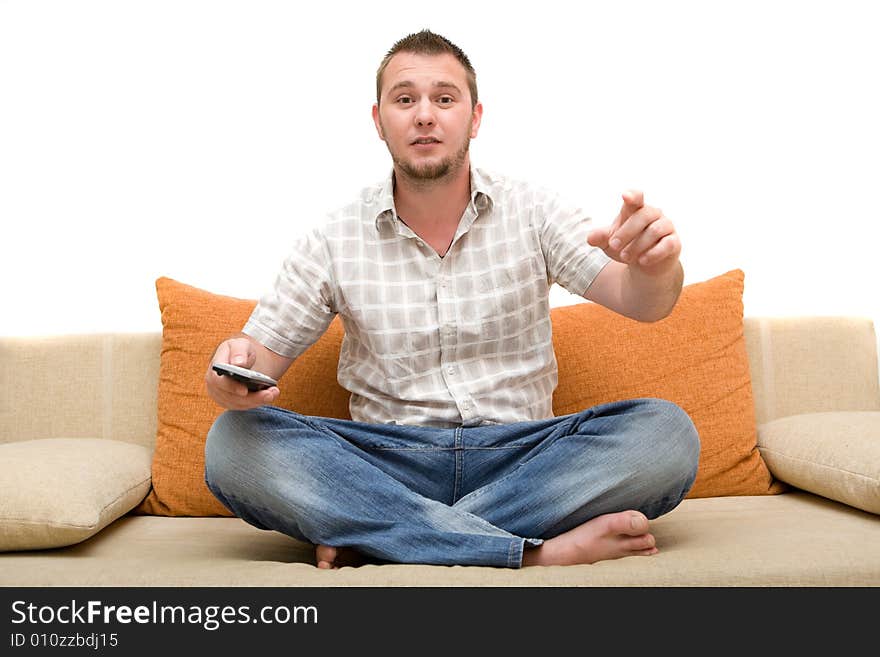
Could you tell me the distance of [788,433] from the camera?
1.93 metres

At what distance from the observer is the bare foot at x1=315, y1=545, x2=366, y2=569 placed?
4.88 feet

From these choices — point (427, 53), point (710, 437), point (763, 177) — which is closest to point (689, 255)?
point (763, 177)

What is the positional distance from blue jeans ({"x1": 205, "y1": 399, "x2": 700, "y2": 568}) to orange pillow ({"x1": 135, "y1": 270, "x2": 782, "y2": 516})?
395 millimetres

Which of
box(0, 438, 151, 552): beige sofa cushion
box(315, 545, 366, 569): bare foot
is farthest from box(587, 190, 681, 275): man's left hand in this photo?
box(0, 438, 151, 552): beige sofa cushion

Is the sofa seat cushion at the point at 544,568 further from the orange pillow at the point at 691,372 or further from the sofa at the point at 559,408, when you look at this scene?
the orange pillow at the point at 691,372

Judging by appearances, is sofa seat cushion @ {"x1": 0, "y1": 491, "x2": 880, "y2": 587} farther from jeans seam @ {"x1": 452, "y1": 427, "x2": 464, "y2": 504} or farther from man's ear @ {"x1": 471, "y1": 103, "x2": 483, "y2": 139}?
man's ear @ {"x1": 471, "y1": 103, "x2": 483, "y2": 139}

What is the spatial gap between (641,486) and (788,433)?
0.58m

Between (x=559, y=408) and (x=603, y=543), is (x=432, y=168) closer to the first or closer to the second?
(x=559, y=408)

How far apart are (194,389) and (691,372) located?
1036 mm

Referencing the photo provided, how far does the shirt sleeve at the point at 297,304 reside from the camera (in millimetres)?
1767

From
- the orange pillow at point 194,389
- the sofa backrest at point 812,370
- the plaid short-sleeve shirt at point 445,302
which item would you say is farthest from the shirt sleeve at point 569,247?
the sofa backrest at point 812,370

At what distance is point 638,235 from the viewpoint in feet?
4.62
